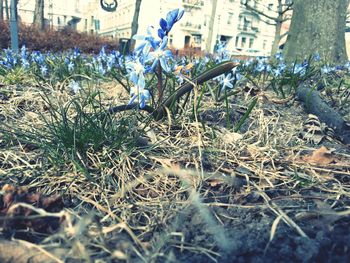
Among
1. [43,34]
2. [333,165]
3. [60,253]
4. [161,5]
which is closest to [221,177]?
[333,165]

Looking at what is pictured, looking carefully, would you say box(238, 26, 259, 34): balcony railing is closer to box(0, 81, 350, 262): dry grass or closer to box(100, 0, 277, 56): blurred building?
box(100, 0, 277, 56): blurred building

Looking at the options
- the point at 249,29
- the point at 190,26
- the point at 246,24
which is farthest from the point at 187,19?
the point at 249,29

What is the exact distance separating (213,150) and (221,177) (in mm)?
199

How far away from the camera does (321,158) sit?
4.80 ft

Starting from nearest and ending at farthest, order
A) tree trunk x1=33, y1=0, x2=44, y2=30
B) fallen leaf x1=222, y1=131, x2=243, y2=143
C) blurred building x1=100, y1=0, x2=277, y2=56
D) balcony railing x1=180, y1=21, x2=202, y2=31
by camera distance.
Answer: fallen leaf x1=222, y1=131, x2=243, y2=143
tree trunk x1=33, y1=0, x2=44, y2=30
blurred building x1=100, y1=0, x2=277, y2=56
balcony railing x1=180, y1=21, x2=202, y2=31

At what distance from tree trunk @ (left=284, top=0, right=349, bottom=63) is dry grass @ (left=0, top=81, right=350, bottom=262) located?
462 centimetres

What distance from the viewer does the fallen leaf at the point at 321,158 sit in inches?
57.1

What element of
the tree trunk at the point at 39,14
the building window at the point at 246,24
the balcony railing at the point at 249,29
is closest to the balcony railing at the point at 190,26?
the balcony railing at the point at 249,29

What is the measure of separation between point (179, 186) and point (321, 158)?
0.65 m

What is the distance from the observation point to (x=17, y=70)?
132 inches

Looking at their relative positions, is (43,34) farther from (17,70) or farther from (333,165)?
(333,165)

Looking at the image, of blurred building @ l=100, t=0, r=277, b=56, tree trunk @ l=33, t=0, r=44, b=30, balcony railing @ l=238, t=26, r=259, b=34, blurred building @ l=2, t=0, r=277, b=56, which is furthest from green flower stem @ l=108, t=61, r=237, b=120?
balcony railing @ l=238, t=26, r=259, b=34

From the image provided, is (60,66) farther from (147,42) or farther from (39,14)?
(39,14)

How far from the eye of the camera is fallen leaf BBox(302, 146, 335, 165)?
1449 millimetres
